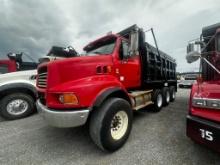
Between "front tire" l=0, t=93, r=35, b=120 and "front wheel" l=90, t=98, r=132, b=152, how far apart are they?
11.4 ft

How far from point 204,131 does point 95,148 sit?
190 cm

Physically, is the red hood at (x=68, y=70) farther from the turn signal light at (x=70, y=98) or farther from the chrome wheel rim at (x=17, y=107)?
the chrome wheel rim at (x=17, y=107)

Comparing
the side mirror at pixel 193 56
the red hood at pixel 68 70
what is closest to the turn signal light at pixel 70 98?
the red hood at pixel 68 70

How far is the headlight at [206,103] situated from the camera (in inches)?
73.6

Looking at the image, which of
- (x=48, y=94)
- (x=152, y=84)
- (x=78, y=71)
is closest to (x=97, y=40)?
(x=78, y=71)

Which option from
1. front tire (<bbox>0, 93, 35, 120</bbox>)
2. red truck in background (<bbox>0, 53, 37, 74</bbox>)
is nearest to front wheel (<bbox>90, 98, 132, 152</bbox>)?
front tire (<bbox>0, 93, 35, 120</bbox>)

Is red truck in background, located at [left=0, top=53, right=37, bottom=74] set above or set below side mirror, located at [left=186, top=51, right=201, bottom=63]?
above

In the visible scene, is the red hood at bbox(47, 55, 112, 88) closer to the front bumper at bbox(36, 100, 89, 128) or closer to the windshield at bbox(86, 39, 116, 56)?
the front bumper at bbox(36, 100, 89, 128)

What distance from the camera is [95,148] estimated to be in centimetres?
273

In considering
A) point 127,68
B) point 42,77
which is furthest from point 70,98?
point 127,68

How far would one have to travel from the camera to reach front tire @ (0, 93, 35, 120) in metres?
4.57

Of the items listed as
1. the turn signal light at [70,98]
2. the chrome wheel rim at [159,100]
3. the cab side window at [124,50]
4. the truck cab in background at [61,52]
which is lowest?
the chrome wheel rim at [159,100]

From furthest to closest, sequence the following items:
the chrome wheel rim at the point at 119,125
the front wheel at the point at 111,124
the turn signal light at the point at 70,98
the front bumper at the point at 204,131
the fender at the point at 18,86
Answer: the fender at the point at 18,86, the chrome wheel rim at the point at 119,125, the front wheel at the point at 111,124, the turn signal light at the point at 70,98, the front bumper at the point at 204,131

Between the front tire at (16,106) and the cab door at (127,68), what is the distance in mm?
3515
